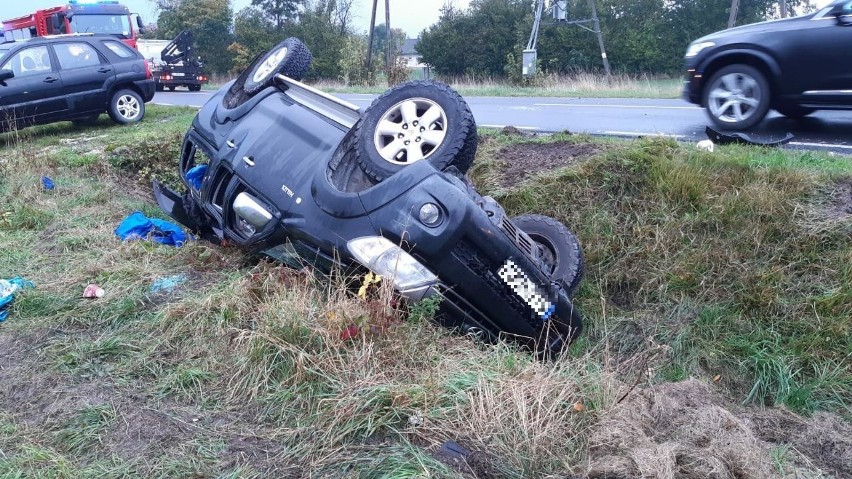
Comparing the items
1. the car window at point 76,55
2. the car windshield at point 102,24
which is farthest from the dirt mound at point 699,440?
the car windshield at point 102,24

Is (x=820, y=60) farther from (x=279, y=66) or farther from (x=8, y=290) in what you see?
(x=8, y=290)

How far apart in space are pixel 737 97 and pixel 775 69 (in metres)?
0.44

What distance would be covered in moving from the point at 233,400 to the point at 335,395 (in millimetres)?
518

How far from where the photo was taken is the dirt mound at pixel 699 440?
8.45ft

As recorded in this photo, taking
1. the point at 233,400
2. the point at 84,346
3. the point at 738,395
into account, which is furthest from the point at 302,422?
the point at 738,395

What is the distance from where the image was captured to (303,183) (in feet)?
14.1

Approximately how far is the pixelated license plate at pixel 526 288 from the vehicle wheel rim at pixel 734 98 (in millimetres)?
4624

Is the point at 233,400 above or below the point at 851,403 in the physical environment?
above

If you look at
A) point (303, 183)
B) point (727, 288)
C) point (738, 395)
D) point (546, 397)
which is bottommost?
point (738, 395)

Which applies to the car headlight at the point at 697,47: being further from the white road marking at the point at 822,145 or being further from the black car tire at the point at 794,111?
the white road marking at the point at 822,145

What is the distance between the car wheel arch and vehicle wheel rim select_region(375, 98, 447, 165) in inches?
172

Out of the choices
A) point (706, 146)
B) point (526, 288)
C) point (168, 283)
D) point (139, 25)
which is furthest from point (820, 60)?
point (139, 25)

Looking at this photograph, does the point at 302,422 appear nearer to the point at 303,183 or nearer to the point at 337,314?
the point at 337,314

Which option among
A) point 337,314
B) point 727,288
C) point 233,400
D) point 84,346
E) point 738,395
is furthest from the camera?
point 727,288
